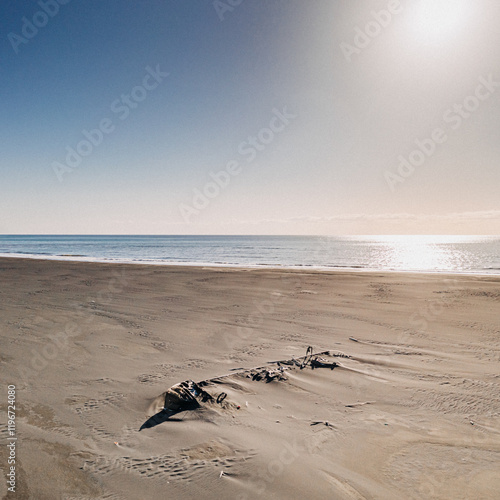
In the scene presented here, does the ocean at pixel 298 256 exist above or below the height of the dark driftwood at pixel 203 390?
above

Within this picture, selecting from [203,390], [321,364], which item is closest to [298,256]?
[321,364]

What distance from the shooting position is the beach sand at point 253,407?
2881mm

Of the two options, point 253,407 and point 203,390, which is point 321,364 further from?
point 203,390

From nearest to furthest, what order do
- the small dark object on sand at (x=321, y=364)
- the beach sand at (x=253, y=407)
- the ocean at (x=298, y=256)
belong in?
the beach sand at (x=253, y=407), the small dark object on sand at (x=321, y=364), the ocean at (x=298, y=256)

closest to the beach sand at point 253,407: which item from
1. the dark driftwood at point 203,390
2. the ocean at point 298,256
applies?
the dark driftwood at point 203,390

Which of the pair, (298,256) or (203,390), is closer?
(203,390)

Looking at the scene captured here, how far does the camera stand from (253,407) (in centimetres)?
412

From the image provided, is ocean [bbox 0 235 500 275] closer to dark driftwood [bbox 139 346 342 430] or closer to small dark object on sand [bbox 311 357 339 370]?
small dark object on sand [bbox 311 357 339 370]

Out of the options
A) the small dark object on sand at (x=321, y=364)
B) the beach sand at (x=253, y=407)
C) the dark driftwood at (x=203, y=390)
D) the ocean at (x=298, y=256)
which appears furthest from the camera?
the ocean at (x=298, y=256)

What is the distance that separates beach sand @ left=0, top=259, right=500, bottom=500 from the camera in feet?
9.45

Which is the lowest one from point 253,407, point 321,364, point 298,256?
point 253,407

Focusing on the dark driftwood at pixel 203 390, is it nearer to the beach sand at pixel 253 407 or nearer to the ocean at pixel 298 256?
the beach sand at pixel 253 407

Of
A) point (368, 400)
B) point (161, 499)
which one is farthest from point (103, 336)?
point (368, 400)

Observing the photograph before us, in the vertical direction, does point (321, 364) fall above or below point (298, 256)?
below
